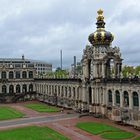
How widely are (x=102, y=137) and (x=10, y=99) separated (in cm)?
7313

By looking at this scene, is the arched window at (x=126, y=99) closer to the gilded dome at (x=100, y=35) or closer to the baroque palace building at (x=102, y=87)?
the baroque palace building at (x=102, y=87)

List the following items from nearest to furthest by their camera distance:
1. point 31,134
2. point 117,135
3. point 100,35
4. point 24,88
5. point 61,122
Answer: point 117,135, point 31,134, point 61,122, point 100,35, point 24,88

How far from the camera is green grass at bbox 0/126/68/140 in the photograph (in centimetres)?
5425

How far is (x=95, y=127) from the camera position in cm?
6269

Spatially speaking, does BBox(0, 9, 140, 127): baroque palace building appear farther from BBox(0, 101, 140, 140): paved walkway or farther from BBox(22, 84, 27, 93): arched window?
BBox(22, 84, 27, 93): arched window

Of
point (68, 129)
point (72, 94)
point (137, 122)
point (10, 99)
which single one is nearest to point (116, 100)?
point (137, 122)

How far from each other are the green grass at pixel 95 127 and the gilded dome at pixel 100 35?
A: 2347cm

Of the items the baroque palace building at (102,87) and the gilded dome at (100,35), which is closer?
Result: the baroque palace building at (102,87)

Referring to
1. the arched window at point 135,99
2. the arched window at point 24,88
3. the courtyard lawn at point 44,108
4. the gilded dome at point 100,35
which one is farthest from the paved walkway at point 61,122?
the arched window at point 24,88

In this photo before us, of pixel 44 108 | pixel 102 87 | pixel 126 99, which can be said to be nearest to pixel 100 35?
pixel 102 87

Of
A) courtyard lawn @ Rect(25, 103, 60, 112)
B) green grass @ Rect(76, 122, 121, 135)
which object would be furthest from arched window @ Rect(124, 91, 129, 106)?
courtyard lawn @ Rect(25, 103, 60, 112)

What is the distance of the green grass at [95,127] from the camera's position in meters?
59.6

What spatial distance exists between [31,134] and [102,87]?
86.1 ft

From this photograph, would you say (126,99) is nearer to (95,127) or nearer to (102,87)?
(102,87)
